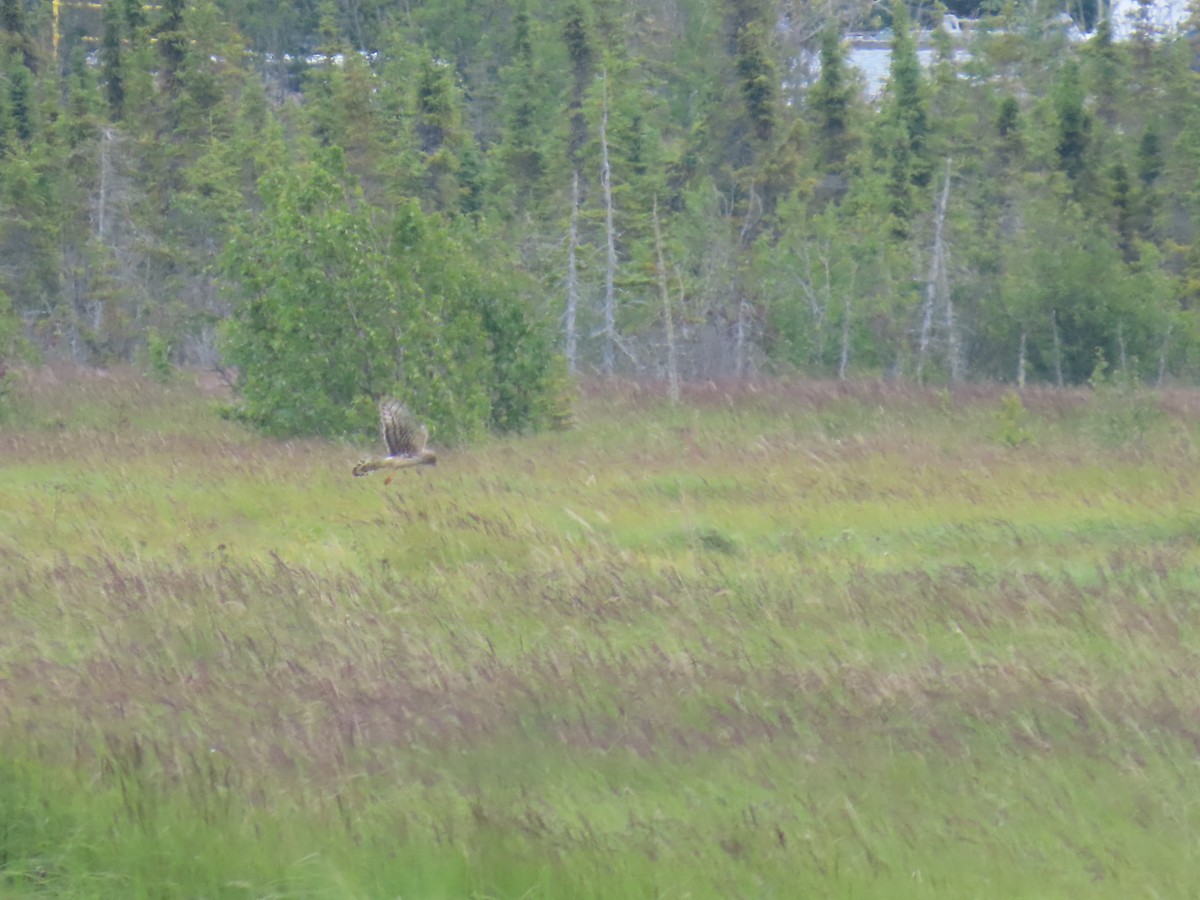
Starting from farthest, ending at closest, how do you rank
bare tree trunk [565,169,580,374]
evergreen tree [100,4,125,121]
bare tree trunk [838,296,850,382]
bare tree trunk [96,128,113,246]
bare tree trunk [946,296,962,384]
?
evergreen tree [100,4,125,121], bare tree trunk [96,128,113,246], bare tree trunk [838,296,850,382], bare tree trunk [946,296,962,384], bare tree trunk [565,169,580,374]

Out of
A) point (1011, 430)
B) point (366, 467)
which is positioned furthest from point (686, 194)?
point (366, 467)

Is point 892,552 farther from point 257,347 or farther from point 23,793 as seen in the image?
point 257,347

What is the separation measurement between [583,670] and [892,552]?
14.3 ft

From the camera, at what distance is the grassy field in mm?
4492

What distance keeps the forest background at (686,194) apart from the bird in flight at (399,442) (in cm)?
724

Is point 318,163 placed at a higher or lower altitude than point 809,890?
higher

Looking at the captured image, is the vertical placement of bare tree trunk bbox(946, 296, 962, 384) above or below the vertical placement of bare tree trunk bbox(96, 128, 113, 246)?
below

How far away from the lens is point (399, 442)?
12.2 metres

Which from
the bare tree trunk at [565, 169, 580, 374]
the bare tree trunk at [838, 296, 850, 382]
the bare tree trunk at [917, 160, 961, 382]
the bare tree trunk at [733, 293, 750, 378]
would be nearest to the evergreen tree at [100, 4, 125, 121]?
the bare tree trunk at [565, 169, 580, 374]

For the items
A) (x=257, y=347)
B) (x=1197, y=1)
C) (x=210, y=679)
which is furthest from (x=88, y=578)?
(x=1197, y=1)

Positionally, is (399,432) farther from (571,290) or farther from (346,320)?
(571,290)

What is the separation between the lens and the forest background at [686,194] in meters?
29.6

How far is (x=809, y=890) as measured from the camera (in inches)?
167

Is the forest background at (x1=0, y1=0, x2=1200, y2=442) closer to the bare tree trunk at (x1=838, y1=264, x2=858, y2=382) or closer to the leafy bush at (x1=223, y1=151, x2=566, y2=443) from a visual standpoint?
the bare tree trunk at (x1=838, y1=264, x2=858, y2=382)
